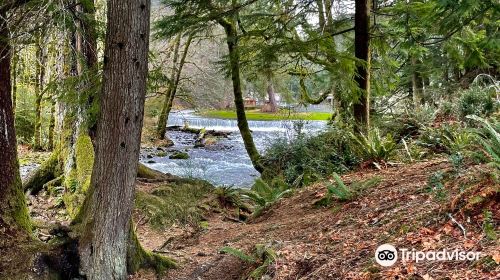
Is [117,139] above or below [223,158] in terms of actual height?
above

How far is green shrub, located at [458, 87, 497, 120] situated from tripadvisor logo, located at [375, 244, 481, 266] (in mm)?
4786

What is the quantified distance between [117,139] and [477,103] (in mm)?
6035

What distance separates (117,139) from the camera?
9.66 feet

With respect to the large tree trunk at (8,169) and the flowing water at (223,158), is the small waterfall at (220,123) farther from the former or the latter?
the large tree trunk at (8,169)

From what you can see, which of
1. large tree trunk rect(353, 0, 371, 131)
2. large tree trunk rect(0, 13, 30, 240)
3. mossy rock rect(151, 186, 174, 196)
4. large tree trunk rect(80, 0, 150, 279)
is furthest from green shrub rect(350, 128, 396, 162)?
large tree trunk rect(0, 13, 30, 240)

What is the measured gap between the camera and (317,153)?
22.7 feet

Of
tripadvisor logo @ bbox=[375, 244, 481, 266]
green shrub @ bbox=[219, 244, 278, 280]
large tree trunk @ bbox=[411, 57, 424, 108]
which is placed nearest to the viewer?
tripadvisor logo @ bbox=[375, 244, 481, 266]

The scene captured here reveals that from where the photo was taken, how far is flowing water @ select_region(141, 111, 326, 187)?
995cm

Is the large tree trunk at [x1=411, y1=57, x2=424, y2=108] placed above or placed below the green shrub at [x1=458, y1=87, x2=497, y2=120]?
above

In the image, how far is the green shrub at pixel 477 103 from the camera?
20.9 feet

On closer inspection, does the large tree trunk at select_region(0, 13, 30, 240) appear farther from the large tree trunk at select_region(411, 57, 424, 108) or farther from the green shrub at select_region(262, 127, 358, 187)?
the large tree trunk at select_region(411, 57, 424, 108)

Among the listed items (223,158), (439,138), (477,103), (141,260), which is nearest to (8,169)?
(141,260)

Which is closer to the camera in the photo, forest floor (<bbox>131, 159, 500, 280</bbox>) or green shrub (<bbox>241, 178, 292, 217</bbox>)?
forest floor (<bbox>131, 159, 500, 280</bbox>)

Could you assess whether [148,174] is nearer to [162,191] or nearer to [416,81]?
[162,191]
